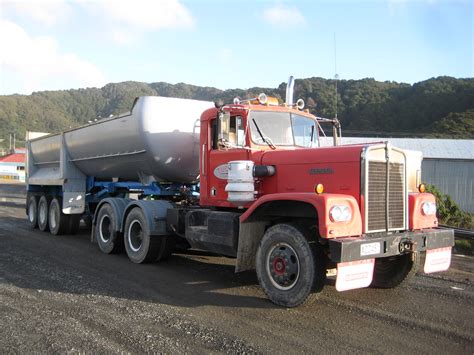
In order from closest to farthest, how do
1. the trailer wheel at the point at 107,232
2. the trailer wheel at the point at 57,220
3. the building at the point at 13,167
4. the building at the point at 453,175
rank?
1. the trailer wheel at the point at 107,232
2. the trailer wheel at the point at 57,220
3. the building at the point at 453,175
4. the building at the point at 13,167

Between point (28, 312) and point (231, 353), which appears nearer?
point (231, 353)

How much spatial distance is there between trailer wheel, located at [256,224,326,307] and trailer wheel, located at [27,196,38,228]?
1026 cm

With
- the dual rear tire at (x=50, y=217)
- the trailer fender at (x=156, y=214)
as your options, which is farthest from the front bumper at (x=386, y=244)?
the dual rear tire at (x=50, y=217)

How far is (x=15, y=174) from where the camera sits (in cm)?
7025

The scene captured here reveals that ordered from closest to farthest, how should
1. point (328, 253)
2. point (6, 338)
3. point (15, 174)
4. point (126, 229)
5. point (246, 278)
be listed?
point (6, 338)
point (328, 253)
point (246, 278)
point (126, 229)
point (15, 174)

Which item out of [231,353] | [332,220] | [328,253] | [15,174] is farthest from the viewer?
[15,174]

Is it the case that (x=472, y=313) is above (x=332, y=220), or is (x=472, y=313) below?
below

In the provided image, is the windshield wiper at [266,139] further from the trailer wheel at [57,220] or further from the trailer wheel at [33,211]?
the trailer wheel at [33,211]

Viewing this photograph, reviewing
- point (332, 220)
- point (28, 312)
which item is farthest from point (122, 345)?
point (332, 220)

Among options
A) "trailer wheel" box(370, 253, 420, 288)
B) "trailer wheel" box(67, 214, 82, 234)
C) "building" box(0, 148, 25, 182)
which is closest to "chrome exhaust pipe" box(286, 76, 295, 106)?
"trailer wheel" box(370, 253, 420, 288)

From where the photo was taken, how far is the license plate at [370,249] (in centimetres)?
527

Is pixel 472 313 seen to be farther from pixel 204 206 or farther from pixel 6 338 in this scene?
pixel 6 338

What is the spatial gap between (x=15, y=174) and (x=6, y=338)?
72436 millimetres

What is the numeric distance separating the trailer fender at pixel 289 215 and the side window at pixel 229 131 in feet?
3.79
